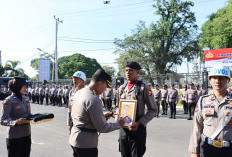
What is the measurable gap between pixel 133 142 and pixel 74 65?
5715cm

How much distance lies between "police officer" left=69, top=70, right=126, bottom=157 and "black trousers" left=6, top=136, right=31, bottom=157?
1.27 meters

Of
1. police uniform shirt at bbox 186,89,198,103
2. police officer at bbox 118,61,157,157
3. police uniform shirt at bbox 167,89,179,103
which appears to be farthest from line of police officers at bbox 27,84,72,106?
police officer at bbox 118,61,157,157

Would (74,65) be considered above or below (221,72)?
above

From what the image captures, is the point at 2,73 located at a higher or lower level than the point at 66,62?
lower

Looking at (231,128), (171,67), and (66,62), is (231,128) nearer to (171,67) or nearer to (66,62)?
(171,67)

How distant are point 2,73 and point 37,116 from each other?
49715 millimetres

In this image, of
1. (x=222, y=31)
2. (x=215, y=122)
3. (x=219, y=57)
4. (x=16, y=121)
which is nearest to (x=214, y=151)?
(x=215, y=122)

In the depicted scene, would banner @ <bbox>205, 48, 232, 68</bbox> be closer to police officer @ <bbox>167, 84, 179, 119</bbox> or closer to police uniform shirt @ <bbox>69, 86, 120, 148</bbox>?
police officer @ <bbox>167, 84, 179, 119</bbox>

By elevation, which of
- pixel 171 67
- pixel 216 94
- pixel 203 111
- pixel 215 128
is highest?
pixel 171 67

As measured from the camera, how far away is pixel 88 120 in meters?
2.58

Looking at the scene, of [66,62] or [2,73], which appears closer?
[2,73]

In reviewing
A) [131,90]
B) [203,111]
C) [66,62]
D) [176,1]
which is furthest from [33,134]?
[66,62]

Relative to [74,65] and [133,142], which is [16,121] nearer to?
[133,142]

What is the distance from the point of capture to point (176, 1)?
34.8 m
